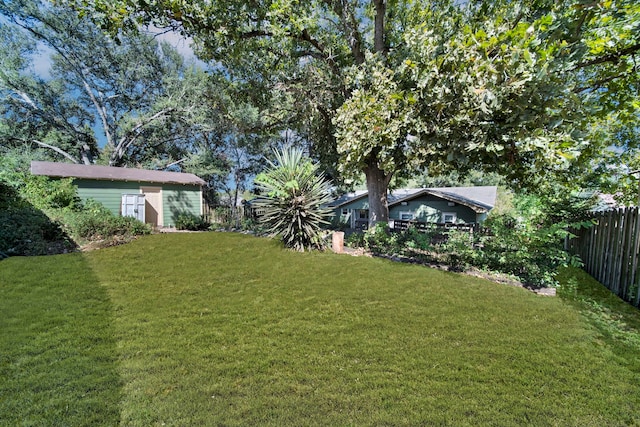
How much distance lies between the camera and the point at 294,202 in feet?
23.6

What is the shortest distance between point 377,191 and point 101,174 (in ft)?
37.6

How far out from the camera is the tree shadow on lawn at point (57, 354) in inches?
69.2

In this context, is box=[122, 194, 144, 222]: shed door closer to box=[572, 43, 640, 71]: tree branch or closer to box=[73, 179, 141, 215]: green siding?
box=[73, 179, 141, 215]: green siding

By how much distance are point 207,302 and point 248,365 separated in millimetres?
1808

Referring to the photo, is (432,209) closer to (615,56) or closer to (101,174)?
(615,56)

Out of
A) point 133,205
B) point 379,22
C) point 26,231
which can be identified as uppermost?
point 379,22

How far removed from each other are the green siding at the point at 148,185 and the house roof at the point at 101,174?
257 millimetres

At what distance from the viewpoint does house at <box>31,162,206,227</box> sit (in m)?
10.6

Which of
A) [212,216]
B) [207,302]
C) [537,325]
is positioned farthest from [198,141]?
[537,325]

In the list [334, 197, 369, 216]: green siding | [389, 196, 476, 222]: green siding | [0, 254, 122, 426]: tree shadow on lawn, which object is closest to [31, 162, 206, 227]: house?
[0, 254, 122, 426]: tree shadow on lawn

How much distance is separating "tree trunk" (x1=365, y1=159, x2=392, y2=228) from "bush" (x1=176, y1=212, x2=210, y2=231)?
8.89 meters

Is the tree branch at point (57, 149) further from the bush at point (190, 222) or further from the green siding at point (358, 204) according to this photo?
the green siding at point (358, 204)

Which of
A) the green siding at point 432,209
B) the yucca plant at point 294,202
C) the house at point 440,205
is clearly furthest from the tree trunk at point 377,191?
the green siding at point 432,209

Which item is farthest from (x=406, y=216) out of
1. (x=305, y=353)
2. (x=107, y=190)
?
(x=107, y=190)
